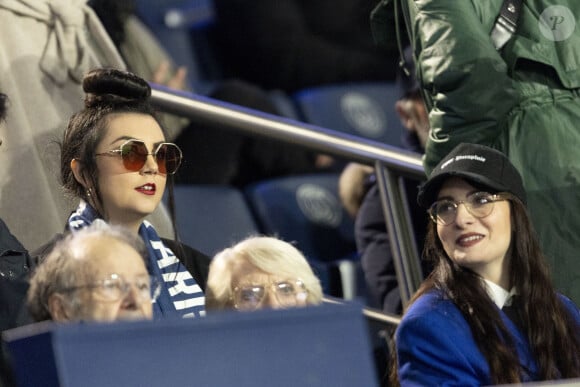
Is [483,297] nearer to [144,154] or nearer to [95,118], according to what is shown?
[144,154]

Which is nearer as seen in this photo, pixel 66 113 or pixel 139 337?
pixel 139 337

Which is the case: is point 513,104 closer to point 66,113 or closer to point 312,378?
point 66,113

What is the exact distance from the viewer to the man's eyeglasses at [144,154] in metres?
3.58

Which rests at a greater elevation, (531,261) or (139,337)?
(139,337)

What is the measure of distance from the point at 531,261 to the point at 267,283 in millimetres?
735

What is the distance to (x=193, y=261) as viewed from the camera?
385 cm

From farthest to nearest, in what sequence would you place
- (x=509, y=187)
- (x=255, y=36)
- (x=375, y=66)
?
(x=375, y=66)
(x=255, y=36)
(x=509, y=187)

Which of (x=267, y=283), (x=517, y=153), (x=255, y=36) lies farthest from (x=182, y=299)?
(x=255, y=36)

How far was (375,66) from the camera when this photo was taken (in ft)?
25.5

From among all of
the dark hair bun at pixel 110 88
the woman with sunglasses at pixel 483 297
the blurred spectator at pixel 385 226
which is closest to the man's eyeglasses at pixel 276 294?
the woman with sunglasses at pixel 483 297

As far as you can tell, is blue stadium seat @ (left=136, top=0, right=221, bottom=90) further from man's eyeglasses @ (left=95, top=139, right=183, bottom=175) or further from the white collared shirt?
the white collared shirt

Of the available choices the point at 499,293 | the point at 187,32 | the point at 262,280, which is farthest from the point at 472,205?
the point at 187,32

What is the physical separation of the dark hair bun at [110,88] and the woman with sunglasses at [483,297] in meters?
0.77

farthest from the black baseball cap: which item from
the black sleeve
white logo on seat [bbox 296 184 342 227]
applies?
white logo on seat [bbox 296 184 342 227]
